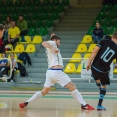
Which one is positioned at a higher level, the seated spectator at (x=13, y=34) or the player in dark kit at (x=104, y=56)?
the seated spectator at (x=13, y=34)

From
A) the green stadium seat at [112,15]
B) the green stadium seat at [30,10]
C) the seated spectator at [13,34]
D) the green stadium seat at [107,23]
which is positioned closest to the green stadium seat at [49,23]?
the green stadium seat at [30,10]

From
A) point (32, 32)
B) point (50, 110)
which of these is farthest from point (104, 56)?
point (32, 32)

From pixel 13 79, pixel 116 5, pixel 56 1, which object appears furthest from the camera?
pixel 56 1

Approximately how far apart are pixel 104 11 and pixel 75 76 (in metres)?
7.11

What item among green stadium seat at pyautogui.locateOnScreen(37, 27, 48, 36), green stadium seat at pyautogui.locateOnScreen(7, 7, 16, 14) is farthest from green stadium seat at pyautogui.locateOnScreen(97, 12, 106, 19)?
green stadium seat at pyautogui.locateOnScreen(7, 7, 16, 14)

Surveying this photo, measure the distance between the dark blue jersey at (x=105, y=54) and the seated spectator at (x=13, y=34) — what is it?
1117cm

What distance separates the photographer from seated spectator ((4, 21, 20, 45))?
20.7m

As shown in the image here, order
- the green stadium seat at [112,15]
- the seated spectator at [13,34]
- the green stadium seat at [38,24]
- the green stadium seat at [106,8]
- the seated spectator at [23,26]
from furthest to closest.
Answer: the green stadium seat at [106,8]
the green stadium seat at [38,24]
the green stadium seat at [112,15]
the seated spectator at [23,26]
the seated spectator at [13,34]

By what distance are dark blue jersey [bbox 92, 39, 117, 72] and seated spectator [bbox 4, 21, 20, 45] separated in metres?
11.2

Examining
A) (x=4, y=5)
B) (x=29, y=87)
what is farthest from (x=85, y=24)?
(x=29, y=87)

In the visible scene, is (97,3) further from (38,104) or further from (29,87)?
(38,104)

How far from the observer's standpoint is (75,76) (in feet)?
57.3

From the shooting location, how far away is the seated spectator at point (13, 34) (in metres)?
20.7

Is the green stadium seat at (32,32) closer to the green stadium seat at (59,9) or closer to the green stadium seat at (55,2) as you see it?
the green stadium seat at (59,9)
